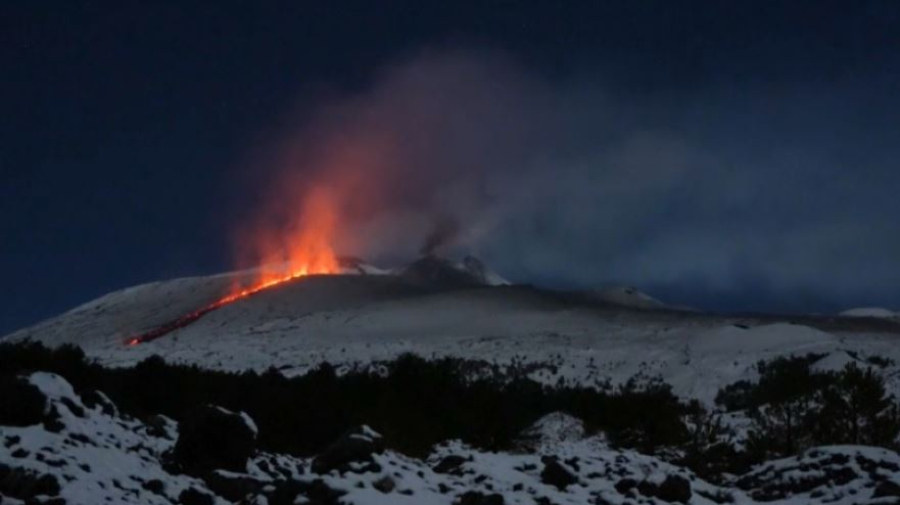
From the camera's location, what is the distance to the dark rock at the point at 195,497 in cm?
1361

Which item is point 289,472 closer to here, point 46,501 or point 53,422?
point 53,422

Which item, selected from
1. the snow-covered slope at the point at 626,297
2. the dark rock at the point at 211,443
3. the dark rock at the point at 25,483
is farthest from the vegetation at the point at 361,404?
the snow-covered slope at the point at 626,297

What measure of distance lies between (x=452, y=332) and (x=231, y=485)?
82724 mm

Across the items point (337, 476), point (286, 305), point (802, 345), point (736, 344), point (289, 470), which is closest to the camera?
point (337, 476)

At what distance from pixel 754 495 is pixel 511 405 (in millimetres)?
24954

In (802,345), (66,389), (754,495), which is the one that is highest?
(802,345)

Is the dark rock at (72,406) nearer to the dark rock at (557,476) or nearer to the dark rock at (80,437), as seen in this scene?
the dark rock at (80,437)

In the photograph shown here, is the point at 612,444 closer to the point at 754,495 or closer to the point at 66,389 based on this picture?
the point at 754,495

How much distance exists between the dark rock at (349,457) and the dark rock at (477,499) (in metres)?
1.53

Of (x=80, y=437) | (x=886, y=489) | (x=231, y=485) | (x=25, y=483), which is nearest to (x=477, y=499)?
(x=231, y=485)

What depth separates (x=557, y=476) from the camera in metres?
17.5

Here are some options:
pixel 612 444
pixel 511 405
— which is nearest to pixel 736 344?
pixel 511 405

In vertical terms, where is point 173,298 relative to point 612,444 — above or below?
above

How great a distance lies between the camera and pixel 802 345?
7212cm
